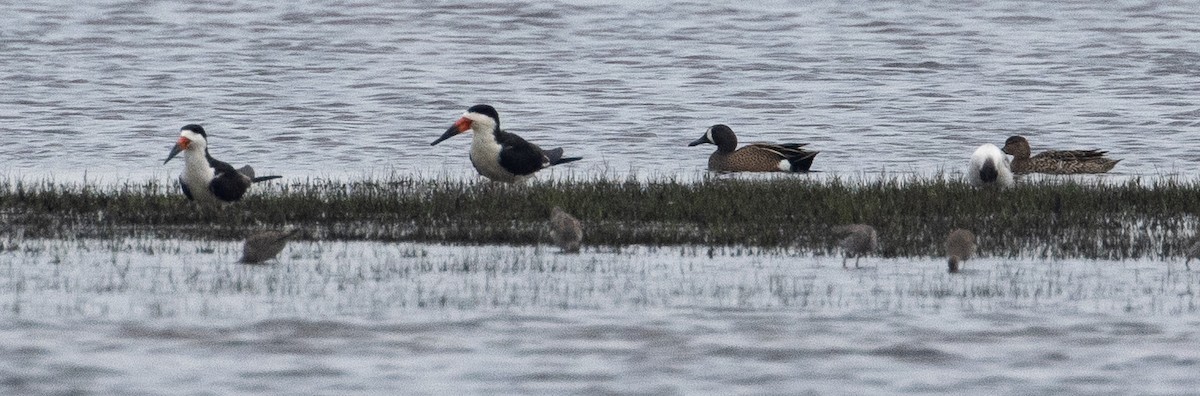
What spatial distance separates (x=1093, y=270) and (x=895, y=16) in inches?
1688

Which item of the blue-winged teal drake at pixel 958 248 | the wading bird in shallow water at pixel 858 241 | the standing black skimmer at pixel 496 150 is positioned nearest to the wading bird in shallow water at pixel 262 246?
the wading bird in shallow water at pixel 858 241

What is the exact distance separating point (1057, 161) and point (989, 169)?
536 centimetres

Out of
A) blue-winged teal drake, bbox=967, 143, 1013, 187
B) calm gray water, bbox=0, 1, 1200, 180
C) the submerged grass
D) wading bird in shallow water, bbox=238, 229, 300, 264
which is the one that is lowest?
wading bird in shallow water, bbox=238, 229, 300, 264

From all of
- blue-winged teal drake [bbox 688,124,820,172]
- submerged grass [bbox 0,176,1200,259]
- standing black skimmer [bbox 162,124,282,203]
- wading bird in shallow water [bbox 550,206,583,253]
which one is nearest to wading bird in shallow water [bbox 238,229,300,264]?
submerged grass [bbox 0,176,1200,259]

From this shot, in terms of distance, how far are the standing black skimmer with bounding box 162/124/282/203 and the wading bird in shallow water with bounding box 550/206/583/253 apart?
11.8ft

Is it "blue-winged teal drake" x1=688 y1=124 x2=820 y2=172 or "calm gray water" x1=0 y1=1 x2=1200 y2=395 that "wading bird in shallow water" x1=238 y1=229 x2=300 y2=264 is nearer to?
"calm gray water" x1=0 y1=1 x2=1200 y2=395

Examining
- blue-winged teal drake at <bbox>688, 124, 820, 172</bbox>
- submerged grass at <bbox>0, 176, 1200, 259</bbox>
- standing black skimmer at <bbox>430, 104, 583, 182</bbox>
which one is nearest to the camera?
submerged grass at <bbox>0, 176, 1200, 259</bbox>

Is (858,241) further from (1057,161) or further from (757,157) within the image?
(757,157)

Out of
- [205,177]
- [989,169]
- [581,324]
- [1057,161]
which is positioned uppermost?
[1057,161]

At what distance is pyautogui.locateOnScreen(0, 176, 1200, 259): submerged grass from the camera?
1453cm

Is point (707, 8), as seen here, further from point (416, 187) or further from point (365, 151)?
point (416, 187)

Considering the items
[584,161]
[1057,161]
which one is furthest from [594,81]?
[1057,161]

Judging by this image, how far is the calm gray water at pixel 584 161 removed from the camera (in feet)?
34.0

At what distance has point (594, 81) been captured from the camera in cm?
Answer: 4000
